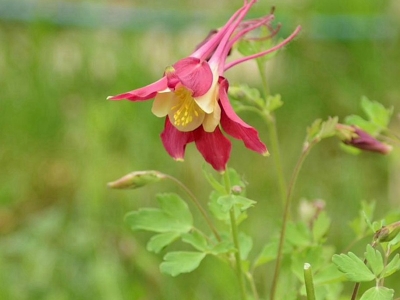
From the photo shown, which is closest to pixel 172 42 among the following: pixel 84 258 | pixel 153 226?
pixel 84 258

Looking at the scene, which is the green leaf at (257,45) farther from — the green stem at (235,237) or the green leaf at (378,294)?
the green leaf at (378,294)

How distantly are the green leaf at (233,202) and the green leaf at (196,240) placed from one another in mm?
104

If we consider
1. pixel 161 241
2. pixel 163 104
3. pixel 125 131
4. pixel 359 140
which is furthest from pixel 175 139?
pixel 125 131

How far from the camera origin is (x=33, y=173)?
222 cm

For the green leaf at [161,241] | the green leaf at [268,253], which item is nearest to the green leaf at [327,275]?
the green leaf at [268,253]

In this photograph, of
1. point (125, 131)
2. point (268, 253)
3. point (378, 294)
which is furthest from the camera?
point (125, 131)

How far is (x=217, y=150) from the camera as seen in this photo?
33.5 inches

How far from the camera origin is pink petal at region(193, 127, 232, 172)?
850mm

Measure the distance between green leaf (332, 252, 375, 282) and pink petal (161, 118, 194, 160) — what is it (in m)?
0.23

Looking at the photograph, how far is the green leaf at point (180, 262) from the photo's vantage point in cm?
89

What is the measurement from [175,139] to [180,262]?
150 millimetres

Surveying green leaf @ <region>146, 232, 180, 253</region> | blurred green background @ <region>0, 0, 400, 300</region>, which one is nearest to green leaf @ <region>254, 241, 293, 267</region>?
green leaf @ <region>146, 232, 180, 253</region>

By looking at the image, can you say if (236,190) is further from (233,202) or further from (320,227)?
(320,227)

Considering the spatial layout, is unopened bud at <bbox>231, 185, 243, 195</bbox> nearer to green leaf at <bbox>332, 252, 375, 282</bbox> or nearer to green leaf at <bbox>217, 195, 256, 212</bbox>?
green leaf at <bbox>217, 195, 256, 212</bbox>
